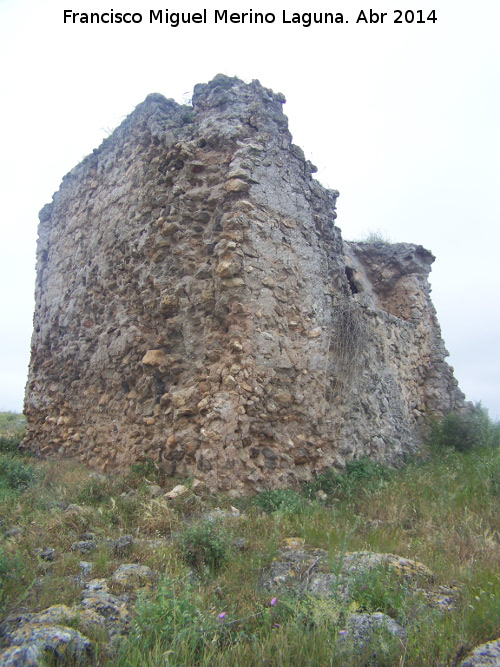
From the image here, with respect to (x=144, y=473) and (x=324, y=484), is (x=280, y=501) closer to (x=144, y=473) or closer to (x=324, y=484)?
(x=324, y=484)

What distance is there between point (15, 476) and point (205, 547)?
342 centimetres

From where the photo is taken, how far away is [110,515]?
4199mm

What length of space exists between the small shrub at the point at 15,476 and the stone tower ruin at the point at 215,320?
0.92m

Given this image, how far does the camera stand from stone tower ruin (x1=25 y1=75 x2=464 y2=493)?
517 cm

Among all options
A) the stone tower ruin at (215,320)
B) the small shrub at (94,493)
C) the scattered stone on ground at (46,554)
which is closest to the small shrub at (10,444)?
the stone tower ruin at (215,320)

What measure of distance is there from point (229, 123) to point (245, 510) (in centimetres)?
480

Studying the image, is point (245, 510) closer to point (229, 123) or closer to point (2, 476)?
point (2, 476)

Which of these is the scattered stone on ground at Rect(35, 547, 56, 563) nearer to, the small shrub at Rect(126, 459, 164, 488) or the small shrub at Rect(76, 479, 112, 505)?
the small shrub at Rect(76, 479, 112, 505)

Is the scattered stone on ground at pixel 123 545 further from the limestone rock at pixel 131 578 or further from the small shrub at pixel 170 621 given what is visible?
the small shrub at pixel 170 621

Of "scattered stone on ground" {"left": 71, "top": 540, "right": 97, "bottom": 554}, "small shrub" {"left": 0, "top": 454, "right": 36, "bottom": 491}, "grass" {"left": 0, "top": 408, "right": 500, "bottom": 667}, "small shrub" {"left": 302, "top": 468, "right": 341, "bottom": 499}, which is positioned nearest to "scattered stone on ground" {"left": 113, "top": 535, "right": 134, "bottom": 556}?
"grass" {"left": 0, "top": 408, "right": 500, "bottom": 667}

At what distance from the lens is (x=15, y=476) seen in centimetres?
568

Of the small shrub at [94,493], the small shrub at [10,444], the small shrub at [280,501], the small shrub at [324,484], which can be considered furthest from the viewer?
Answer: the small shrub at [10,444]

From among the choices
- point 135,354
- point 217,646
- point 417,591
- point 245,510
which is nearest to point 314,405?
point 245,510

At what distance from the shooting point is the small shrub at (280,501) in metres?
4.43
